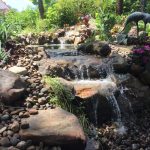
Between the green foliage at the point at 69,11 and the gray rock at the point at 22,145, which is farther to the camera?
the green foliage at the point at 69,11

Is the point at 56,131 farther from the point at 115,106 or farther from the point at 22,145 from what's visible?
the point at 115,106

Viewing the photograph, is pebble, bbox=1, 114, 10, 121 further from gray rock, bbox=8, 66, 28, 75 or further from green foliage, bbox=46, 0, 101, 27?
green foliage, bbox=46, 0, 101, 27

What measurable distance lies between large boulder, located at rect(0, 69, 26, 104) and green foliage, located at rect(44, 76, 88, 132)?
1.81 feet

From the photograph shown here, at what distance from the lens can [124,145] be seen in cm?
676

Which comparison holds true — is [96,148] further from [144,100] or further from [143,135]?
[144,100]

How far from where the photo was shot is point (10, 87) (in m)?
6.26

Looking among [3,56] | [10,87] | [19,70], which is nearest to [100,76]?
[19,70]

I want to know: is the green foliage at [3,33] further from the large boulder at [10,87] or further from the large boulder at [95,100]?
the large boulder at [95,100]

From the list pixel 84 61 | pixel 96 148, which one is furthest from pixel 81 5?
pixel 96 148

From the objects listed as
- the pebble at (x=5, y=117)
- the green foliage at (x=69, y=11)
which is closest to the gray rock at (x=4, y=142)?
the pebble at (x=5, y=117)

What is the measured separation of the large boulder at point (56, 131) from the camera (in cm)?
522

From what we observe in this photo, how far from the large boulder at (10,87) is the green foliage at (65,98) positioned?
1.81 feet

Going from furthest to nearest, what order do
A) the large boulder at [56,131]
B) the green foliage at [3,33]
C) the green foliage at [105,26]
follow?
1. the green foliage at [105,26]
2. the green foliage at [3,33]
3. the large boulder at [56,131]

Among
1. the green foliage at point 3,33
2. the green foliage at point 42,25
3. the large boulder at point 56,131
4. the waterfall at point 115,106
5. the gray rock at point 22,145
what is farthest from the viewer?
the green foliage at point 42,25
